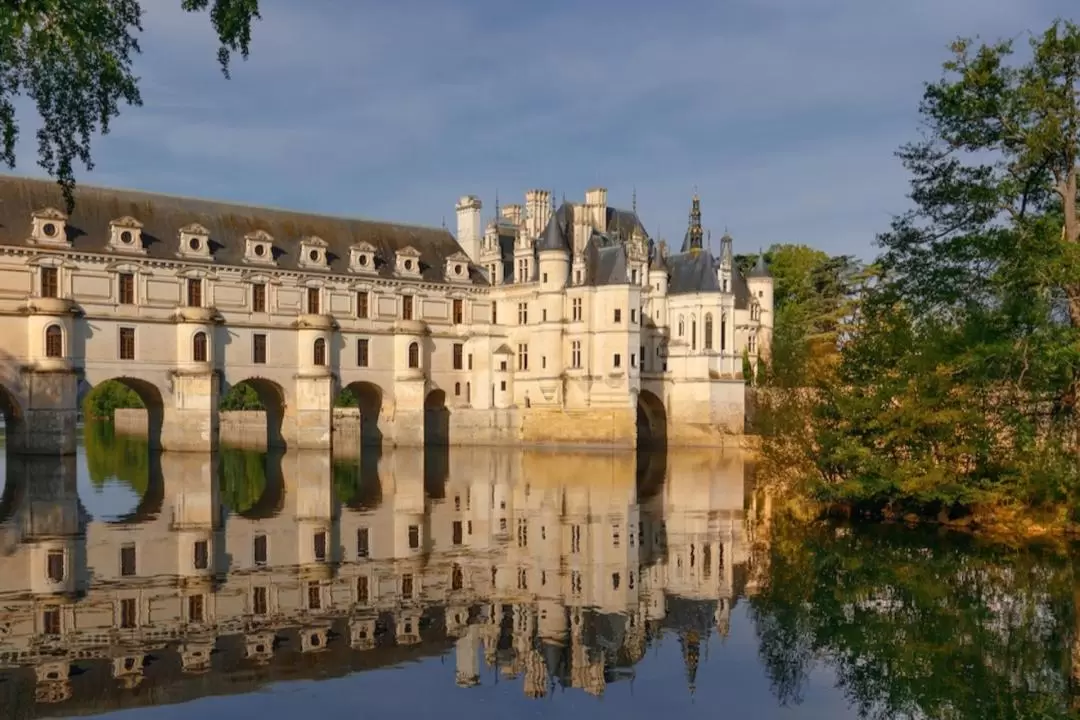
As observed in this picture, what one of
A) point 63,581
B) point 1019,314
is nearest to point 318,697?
point 63,581

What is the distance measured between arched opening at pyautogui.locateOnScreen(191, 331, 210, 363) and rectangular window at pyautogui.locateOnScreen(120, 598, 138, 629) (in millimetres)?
29692

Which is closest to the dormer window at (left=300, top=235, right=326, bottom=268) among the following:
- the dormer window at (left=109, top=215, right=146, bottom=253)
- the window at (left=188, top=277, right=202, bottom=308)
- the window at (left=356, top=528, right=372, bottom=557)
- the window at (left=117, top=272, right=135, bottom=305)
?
the window at (left=188, top=277, right=202, bottom=308)

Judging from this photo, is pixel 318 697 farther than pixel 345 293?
No

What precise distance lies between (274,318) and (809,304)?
39.6m

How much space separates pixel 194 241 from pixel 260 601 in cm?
3274

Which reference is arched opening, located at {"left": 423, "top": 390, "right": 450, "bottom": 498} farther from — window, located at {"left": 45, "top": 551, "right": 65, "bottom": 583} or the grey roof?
window, located at {"left": 45, "top": 551, "right": 65, "bottom": 583}

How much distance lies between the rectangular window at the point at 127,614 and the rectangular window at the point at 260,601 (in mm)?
1611

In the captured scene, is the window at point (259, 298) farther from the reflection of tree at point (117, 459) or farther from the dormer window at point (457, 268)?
the dormer window at point (457, 268)

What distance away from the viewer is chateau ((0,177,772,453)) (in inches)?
1604

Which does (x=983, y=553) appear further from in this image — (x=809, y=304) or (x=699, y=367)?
(x=809, y=304)

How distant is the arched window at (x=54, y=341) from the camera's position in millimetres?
39531

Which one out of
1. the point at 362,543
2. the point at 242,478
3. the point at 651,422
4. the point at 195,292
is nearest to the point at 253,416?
the point at 195,292

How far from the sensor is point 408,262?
2069 inches

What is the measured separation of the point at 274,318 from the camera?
46.9 m
